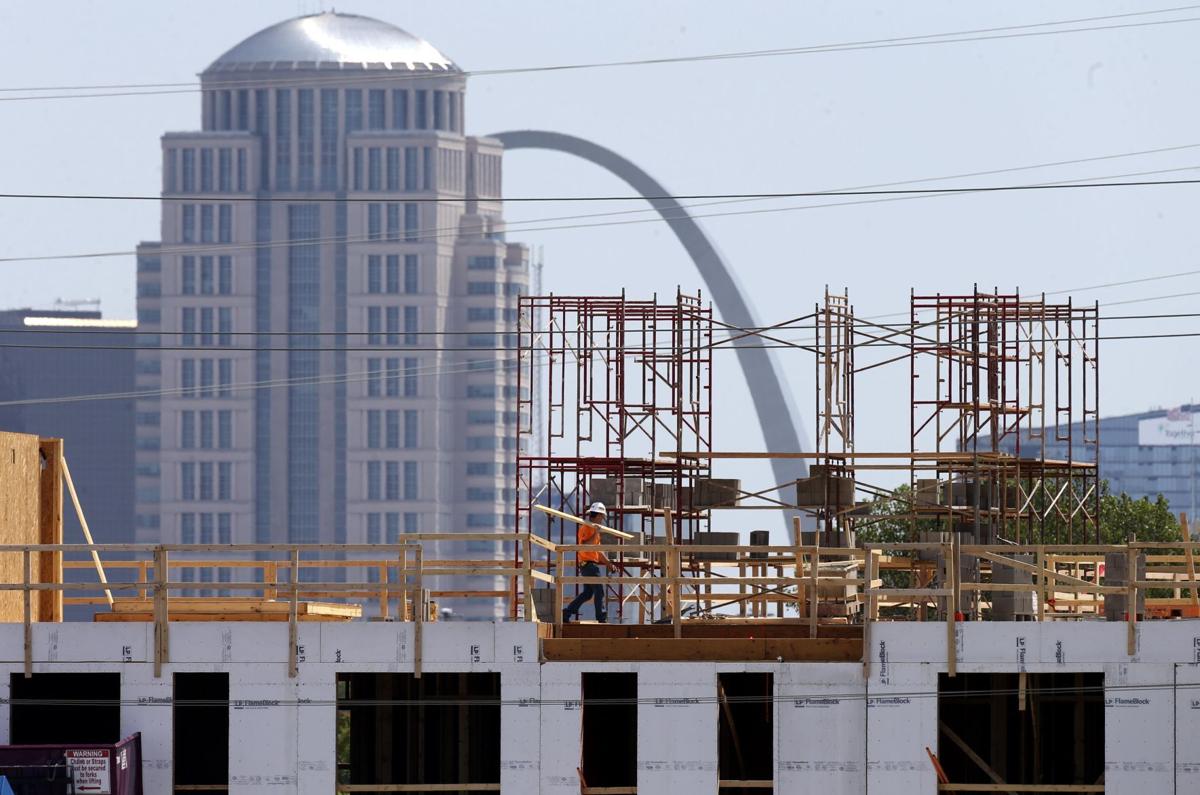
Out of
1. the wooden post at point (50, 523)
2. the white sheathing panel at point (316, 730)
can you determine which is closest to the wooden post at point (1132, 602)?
the white sheathing panel at point (316, 730)

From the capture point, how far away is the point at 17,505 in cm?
3878

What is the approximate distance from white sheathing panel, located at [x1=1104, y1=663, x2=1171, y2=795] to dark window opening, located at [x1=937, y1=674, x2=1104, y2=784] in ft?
4.18

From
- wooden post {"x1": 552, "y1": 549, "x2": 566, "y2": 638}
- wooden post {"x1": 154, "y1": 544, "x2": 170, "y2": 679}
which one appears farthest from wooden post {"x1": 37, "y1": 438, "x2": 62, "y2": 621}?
wooden post {"x1": 552, "y1": 549, "x2": 566, "y2": 638}

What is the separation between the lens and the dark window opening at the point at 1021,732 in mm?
34562

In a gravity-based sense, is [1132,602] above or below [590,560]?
below

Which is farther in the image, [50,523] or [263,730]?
[50,523]

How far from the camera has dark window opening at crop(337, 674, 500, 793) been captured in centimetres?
3559

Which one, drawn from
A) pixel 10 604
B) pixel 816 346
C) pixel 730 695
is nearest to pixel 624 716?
pixel 730 695

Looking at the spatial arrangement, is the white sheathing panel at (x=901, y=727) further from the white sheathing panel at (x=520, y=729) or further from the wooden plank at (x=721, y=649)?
the white sheathing panel at (x=520, y=729)

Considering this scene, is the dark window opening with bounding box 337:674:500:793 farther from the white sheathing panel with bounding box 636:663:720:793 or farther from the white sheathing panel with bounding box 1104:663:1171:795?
the white sheathing panel with bounding box 1104:663:1171:795

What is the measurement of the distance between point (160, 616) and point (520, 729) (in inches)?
207

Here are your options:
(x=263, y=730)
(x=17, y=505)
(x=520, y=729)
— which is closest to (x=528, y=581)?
(x=520, y=729)

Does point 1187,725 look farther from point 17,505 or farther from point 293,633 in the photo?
point 17,505

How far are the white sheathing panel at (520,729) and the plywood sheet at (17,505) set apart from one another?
9072mm
